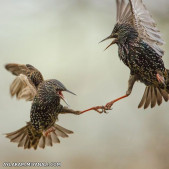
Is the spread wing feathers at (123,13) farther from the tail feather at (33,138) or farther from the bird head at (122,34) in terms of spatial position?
the tail feather at (33,138)

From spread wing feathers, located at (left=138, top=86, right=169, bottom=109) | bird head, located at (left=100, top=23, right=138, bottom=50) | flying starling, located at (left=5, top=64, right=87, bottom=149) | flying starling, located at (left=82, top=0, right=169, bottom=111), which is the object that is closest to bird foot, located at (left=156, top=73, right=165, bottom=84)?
flying starling, located at (left=82, top=0, right=169, bottom=111)

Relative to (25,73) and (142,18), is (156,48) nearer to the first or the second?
(142,18)

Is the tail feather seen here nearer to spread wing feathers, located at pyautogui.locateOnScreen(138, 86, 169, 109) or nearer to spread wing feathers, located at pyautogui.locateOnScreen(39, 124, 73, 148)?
spread wing feathers, located at pyautogui.locateOnScreen(39, 124, 73, 148)

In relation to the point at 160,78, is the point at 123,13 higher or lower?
higher

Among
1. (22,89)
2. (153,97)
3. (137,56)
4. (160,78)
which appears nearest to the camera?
(160,78)

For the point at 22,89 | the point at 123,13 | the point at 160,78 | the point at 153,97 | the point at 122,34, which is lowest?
the point at 153,97

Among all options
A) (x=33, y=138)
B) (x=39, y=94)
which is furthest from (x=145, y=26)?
(x=33, y=138)

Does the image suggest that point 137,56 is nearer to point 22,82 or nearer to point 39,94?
point 39,94
